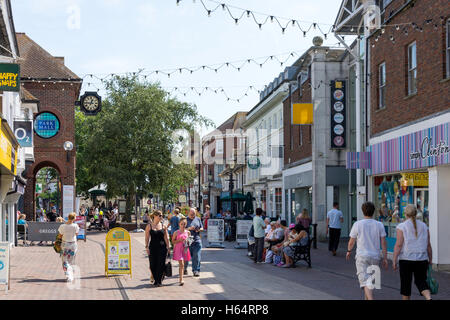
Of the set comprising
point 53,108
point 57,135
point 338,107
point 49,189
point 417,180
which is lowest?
point 49,189

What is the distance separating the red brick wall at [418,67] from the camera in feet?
55.4

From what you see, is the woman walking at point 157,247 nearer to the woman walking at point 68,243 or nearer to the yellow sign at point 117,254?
the yellow sign at point 117,254

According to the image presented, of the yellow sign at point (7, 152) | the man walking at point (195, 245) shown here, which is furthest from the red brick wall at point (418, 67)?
the yellow sign at point (7, 152)

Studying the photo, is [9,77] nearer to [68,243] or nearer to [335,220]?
[68,243]

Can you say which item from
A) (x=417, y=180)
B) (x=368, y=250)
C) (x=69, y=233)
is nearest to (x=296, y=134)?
(x=417, y=180)

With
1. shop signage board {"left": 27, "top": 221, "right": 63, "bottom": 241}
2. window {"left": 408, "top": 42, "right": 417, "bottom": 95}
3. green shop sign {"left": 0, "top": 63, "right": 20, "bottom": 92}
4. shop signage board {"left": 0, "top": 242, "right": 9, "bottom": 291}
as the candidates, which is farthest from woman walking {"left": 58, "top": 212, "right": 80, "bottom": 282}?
shop signage board {"left": 27, "top": 221, "right": 63, "bottom": 241}

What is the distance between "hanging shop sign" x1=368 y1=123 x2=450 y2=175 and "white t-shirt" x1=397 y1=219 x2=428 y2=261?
6728mm

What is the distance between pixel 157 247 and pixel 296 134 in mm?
22789

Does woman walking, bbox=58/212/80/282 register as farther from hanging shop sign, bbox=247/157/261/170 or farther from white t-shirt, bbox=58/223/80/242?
hanging shop sign, bbox=247/157/261/170

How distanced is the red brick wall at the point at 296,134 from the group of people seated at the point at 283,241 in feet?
39.7

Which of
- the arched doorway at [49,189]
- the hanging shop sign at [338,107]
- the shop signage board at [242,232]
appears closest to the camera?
the shop signage board at [242,232]

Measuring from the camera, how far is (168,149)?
147 ft

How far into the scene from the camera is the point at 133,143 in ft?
144
